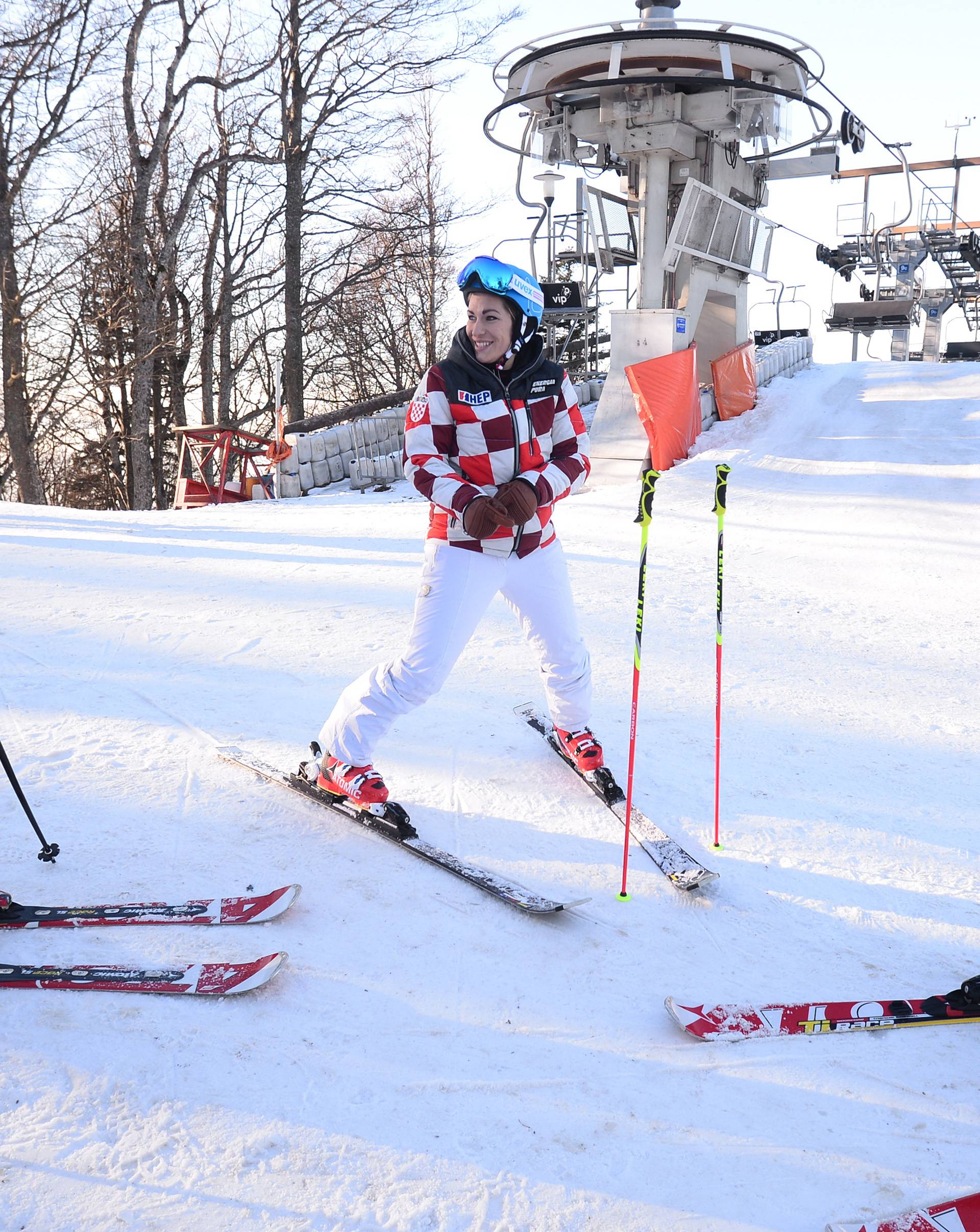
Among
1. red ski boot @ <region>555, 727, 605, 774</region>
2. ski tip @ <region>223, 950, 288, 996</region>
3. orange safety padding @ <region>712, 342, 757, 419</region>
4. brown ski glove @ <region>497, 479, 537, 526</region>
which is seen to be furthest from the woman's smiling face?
orange safety padding @ <region>712, 342, 757, 419</region>

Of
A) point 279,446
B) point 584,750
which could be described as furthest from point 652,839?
point 279,446

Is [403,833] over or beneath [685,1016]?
over

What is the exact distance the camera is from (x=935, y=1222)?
1.78m

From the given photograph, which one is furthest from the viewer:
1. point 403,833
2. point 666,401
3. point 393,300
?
point 393,300

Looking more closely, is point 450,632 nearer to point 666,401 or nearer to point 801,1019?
point 801,1019

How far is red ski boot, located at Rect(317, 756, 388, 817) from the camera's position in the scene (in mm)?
3260

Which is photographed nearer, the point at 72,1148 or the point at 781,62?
the point at 72,1148

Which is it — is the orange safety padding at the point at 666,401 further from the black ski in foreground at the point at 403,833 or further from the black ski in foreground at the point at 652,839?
the black ski in foreground at the point at 403,833

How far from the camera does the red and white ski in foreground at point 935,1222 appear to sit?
5.78ft

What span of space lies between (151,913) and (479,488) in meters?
1.65

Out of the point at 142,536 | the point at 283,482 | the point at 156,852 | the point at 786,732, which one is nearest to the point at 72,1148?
the point at 156,852

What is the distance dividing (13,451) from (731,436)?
46.4ft

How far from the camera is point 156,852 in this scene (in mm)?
3115

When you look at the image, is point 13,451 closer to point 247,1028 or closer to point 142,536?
point 142,536
